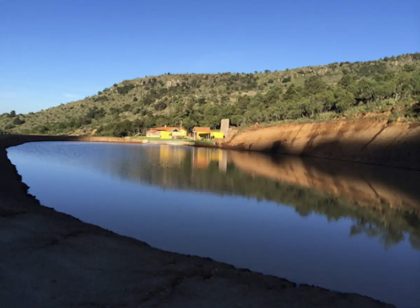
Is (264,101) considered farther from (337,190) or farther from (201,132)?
(337,190)

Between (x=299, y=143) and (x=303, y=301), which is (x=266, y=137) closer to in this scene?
(x=299, y=143)

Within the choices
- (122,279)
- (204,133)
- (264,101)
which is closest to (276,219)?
(122,279)

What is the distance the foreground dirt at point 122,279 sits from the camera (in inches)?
293

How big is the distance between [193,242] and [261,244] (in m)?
2.14

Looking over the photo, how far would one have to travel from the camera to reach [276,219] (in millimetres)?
18172

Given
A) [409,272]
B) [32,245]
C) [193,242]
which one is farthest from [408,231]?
[32,245]

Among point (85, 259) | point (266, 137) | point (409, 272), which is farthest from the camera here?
point (266, 137)

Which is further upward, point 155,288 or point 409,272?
point 155,288

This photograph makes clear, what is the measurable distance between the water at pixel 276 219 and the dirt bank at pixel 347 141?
11425 millimetres

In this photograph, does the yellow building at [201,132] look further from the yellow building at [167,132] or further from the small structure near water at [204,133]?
the yellow building at [167,132]

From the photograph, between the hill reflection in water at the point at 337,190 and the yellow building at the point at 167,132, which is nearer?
the hill reflection in water at the point at 337,190

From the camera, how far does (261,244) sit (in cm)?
1374

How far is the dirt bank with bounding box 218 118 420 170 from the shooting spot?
144 ft

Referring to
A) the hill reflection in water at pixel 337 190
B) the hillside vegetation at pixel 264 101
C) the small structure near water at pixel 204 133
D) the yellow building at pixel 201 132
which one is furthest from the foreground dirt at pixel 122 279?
the yellow building at pixel 201 132
